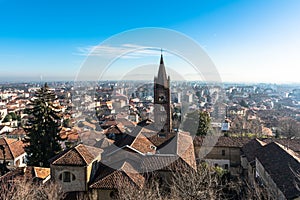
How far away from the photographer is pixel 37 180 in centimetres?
1694

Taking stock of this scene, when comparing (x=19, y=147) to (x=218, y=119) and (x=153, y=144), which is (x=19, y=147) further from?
(x=218, y=119)

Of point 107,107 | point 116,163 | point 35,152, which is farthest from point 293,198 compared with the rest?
point 107,107

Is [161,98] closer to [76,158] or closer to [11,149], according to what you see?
[76,158]

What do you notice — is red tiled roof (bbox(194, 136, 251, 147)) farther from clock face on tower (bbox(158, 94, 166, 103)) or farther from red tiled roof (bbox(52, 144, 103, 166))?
red tiled roof (bbox(52, 144, 103, 166))

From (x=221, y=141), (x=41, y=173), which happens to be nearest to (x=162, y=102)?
(x=221, y=141)

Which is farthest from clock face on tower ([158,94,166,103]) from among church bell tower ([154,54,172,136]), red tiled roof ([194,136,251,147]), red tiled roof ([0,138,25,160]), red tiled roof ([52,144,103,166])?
red tiled roof ([0,138,25,160])

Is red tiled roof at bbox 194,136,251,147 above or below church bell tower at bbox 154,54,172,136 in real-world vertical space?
below

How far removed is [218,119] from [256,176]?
34960 millimetres

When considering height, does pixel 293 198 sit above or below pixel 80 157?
below

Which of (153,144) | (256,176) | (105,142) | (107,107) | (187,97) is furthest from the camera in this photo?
(187,97)

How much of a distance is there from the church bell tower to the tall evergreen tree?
10.5m

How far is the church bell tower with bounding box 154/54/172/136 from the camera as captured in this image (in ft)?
84.3

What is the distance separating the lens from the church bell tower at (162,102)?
1012 inches

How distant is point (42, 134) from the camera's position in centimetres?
2348
